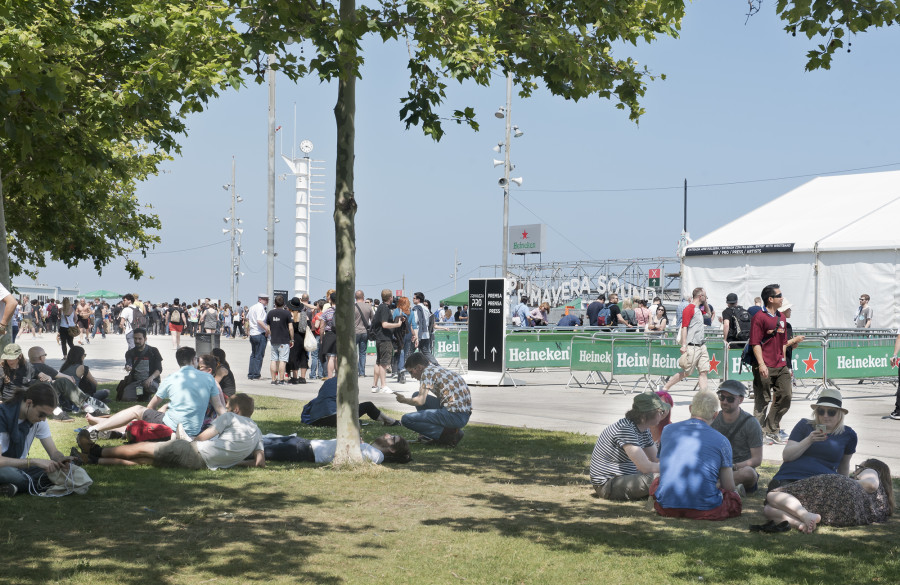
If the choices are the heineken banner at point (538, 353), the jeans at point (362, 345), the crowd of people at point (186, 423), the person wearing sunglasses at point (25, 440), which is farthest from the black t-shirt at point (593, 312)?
the person wearing sunglasses at point (25, 440)

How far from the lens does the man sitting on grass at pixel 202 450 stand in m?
9.41

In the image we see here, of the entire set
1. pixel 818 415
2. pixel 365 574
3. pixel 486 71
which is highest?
pixel 486 71

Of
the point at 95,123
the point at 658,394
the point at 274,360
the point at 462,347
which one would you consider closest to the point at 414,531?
the point at 658,394

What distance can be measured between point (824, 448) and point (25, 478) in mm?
6217

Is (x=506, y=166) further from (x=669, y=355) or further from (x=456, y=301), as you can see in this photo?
(x=669, y=355)

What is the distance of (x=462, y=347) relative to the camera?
2344cm

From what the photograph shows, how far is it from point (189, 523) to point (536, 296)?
42917mm

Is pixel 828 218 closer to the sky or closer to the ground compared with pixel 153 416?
closer to the sky

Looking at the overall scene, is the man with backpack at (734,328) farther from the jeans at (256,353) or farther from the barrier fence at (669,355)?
the jeans at (256,353)

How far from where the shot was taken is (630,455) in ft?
26.6

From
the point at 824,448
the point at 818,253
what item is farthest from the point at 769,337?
the point at 818,253

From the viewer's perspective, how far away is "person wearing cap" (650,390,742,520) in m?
7.27

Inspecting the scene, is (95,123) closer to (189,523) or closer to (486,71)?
(486,71)

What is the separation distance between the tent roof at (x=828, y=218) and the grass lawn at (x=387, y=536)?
19.0m
